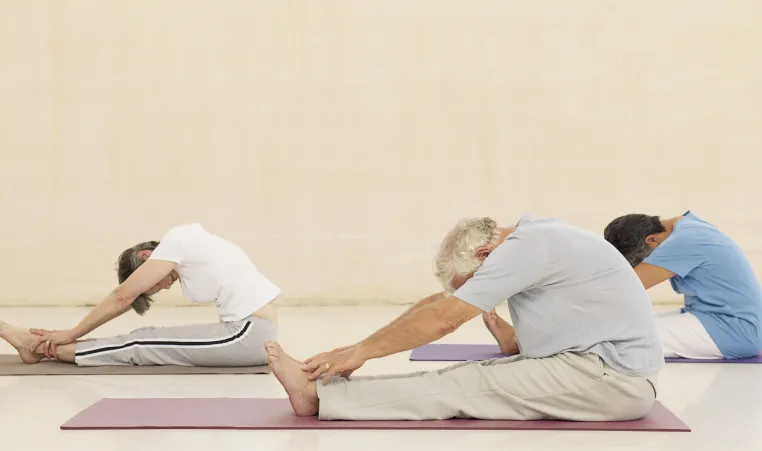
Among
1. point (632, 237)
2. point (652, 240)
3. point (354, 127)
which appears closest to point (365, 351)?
point (632, 237)

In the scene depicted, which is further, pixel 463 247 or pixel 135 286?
pixel 135 286

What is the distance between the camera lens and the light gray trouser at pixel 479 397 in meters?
3.03

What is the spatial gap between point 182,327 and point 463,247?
6.01ft

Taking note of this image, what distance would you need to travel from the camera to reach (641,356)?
300 cm

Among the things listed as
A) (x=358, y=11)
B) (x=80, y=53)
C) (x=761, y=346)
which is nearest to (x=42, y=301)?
(x=80, y=53)

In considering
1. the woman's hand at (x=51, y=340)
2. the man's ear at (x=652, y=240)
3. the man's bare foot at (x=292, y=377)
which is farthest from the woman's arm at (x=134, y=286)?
the man's ear at (x=652, y=240)

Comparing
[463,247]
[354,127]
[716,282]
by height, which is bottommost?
[716,282]

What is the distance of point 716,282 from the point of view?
14.4ft

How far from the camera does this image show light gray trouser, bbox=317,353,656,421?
9.93 feet

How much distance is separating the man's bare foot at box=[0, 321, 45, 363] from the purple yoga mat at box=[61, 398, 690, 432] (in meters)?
1.07

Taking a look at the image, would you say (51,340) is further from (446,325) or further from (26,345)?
(446,325)

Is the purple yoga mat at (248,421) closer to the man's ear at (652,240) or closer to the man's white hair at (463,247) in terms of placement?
the man's white hair at (463,247)

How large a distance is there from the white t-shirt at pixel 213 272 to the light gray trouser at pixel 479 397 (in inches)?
48.3

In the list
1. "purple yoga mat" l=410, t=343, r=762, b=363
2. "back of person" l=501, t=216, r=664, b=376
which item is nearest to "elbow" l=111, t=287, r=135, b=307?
"purple yoga mat" l=410, t=343, r=762, b=363
